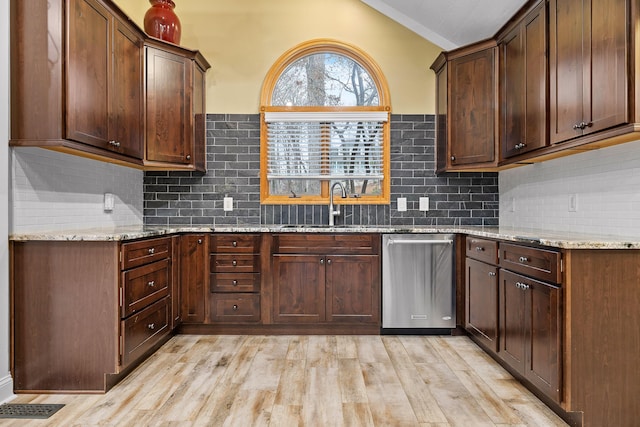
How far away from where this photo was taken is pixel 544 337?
6.87 ft

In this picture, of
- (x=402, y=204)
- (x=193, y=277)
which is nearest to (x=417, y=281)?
(x=402, y=204)

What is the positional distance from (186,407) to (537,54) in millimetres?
2842

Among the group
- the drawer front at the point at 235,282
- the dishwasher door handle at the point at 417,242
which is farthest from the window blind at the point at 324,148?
the drawer front at the point at 235,282

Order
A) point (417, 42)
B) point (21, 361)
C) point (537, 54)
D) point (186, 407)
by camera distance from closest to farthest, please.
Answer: point (186, 407) → point (21, 361) → point (537, 54) → point (417, 42)

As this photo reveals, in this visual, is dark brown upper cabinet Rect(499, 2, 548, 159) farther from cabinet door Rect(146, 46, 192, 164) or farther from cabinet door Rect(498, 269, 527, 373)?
cabinet door Rect(146, 46, 192, 164)

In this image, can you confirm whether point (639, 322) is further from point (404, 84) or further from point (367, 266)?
point (404, 84)

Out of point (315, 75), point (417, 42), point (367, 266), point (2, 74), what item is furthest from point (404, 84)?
point (2, 74)

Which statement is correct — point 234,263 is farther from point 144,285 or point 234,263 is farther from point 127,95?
point 127,95

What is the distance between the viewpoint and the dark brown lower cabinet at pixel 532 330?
1993 mm

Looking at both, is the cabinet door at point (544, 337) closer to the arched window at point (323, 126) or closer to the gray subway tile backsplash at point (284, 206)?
the gray subway tile backsplash at point (284, 206)

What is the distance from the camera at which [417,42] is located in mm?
3939

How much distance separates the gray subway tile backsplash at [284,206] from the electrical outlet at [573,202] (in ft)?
3.65

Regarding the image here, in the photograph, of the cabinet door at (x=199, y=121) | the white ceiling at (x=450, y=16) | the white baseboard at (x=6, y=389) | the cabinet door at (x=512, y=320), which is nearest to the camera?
the white baseboard at (x=6, y=389)

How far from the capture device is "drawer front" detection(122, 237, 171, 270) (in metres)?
2.45
